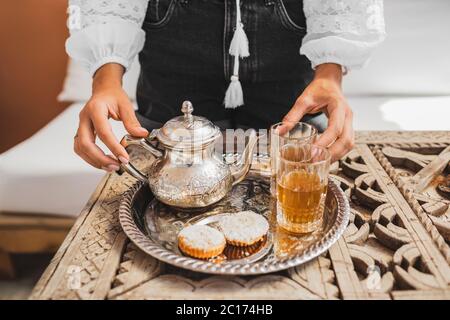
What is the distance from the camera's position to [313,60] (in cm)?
104

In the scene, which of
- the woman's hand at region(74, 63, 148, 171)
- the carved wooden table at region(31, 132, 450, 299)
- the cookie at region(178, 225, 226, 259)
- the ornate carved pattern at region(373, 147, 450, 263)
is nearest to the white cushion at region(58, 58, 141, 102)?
the woman's hand at region(74, 63, 148, 171)

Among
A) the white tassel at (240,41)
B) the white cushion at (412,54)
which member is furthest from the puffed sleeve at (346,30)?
Result: the white cushion at (412,54)

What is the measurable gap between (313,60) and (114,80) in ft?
1.43

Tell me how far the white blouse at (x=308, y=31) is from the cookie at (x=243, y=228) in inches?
18.4

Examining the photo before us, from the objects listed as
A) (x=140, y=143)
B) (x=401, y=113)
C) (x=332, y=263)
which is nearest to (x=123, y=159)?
(x=140, y=143)

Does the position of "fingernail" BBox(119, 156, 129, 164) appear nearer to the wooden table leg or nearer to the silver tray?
the silver tray

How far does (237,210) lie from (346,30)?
491 mm

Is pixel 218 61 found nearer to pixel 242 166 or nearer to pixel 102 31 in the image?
pixel 102 31

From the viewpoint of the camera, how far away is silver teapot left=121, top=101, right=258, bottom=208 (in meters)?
0.72

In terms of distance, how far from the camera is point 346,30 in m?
1.01

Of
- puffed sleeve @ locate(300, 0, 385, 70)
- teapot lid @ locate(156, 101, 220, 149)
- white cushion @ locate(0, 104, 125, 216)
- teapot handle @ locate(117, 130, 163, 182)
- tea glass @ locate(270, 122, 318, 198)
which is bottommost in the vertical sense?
white cushion @ locate(0, 104, 125, 216)

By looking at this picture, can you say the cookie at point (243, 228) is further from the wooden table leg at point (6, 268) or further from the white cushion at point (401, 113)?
the wooden table leg at point (6, 268)

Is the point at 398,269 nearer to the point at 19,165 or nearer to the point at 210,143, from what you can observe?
the point at 210,143

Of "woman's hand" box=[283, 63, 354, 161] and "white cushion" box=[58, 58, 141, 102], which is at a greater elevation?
"woman's hand" box=[283, 63, 354, 161]
